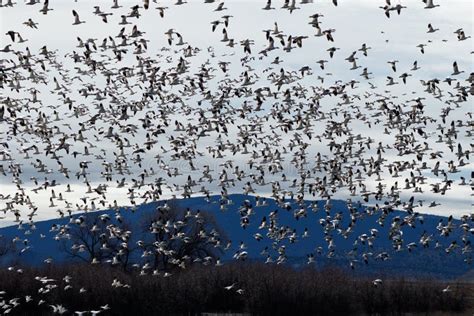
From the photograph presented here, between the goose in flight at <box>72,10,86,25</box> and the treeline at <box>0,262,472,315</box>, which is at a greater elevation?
the goose in flight at <box>72,10,86,25</box>

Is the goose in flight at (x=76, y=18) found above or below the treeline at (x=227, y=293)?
above

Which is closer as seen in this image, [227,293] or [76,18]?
[76,18]

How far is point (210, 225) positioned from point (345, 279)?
4864 cm

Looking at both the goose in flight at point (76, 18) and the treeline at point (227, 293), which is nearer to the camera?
the goose in flight at point (76, 18)

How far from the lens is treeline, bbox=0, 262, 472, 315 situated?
209ft

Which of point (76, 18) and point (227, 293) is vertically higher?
point (76, 18)

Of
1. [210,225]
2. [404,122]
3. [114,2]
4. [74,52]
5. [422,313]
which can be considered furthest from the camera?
[210,225]

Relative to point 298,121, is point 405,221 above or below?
below

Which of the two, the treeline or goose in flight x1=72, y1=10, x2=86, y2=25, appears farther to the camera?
the treeline

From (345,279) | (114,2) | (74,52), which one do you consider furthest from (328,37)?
(345,279)

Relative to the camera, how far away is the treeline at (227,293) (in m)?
63.7

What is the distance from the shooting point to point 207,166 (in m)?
62.9

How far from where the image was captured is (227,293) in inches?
2677

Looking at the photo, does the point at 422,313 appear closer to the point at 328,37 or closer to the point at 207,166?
the point at 207,166
